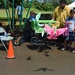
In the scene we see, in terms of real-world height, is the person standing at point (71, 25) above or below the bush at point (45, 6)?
above

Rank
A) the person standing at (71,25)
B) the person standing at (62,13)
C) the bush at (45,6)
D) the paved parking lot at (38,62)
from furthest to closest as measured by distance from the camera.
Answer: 1. the bush at (45,6)
2. the person standing at (62,13)
3. the person standing at (71,25)
4. the paved parking lot at (38,62)

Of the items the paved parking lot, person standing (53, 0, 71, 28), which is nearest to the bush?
person standing (53, 0, 71, 28)

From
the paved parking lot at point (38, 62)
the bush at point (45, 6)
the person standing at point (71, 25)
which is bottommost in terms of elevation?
the bush at point (45, 6)

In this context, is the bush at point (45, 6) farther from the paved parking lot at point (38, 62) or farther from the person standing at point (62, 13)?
the paved parking lot at point (38, 62)

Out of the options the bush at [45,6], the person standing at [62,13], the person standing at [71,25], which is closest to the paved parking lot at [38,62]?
the person standing at [71,25]

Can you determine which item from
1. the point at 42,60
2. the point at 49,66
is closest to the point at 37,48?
the point at 42,60

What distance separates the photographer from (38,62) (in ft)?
27.9

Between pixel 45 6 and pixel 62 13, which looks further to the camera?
pixel 45 6

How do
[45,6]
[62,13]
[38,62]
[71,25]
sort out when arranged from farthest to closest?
1. [45,6]
2. [62,13]
3. [71,25]
4. [38,62]

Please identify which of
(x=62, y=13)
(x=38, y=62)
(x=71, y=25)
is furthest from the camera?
(x=62, y=13)

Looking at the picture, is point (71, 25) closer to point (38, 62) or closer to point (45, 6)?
point (38, 62)

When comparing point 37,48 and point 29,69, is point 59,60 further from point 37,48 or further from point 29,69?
point 37,48

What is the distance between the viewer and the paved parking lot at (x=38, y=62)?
7484 mm

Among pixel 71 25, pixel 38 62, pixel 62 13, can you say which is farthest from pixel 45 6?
pixel 38 62
